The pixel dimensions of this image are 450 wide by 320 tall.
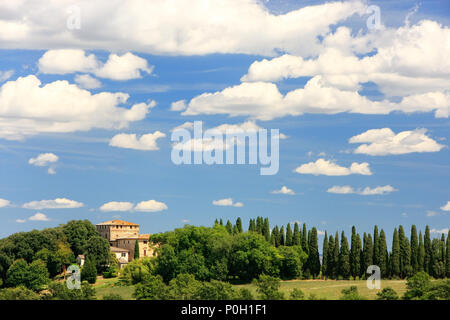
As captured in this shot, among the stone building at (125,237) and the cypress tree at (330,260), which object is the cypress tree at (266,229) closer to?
the cypress tree at (330,260)

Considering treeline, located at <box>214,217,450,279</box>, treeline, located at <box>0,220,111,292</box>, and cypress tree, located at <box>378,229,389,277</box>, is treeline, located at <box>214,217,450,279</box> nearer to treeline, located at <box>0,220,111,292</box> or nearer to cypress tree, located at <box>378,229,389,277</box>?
cypress tree, located at <box>378,229,389,277</box>

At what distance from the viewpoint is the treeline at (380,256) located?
194ft

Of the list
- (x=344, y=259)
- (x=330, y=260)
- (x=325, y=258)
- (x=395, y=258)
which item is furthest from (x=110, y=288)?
(x=395, y=258)

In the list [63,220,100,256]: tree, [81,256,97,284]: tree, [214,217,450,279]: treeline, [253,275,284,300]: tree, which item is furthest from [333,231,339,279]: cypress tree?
[63,220,100,256]: tree

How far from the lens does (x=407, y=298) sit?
38406 millimetres

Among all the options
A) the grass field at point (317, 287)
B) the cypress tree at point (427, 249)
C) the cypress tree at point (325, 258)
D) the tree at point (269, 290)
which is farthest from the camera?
the cypress tree at point (325, 258)

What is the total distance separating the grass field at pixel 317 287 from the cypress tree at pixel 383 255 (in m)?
3.22

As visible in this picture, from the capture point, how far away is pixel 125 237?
283 ft

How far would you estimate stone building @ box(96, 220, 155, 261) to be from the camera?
84125 millimetres

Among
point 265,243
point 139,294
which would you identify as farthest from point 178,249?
point 139,294

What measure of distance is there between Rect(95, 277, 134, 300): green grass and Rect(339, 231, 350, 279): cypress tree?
21194 mm

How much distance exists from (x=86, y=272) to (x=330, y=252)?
86.3 feet

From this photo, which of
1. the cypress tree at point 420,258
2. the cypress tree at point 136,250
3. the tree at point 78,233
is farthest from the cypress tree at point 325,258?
the cypress tree at point 136,250
